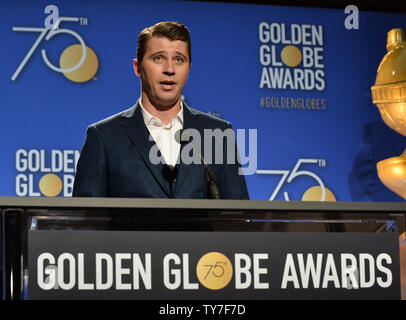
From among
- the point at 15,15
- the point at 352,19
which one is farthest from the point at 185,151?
the point at 352,19

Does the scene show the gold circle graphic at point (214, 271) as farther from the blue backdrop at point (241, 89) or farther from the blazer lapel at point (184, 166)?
the blue backdrop at point (241, 89)

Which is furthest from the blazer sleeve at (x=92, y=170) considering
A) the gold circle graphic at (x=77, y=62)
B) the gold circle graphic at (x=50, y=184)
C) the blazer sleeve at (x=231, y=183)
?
the gold circle graphic at (x=77, y=62)

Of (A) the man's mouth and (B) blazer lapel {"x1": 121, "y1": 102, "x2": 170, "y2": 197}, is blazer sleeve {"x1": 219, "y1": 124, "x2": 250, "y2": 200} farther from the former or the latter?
(A) the man's mouth

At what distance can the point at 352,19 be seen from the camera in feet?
11.8

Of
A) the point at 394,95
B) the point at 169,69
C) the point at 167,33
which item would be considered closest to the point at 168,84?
the point at 169,69

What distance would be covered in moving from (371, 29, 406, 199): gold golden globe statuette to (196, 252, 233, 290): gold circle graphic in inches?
70.7

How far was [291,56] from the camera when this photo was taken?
11.4 feet

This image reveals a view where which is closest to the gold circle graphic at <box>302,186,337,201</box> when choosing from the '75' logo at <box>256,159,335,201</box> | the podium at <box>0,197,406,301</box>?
the '75' logo at <box>256,159,335,201</box>

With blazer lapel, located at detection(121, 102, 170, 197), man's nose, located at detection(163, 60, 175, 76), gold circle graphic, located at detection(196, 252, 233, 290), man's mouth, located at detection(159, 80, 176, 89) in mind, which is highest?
man's nose, located at detection(163, 60, 175, 76)

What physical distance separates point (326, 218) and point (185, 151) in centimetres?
119

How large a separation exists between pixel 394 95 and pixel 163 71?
2.78ft

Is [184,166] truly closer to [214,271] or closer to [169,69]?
[169,69]

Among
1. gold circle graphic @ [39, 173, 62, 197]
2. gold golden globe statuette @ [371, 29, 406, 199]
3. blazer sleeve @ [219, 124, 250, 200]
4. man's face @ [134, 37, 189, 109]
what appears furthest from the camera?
gold circle graphic @ [39, 173, 62, 197]

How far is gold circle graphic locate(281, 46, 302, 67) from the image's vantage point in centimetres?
345
